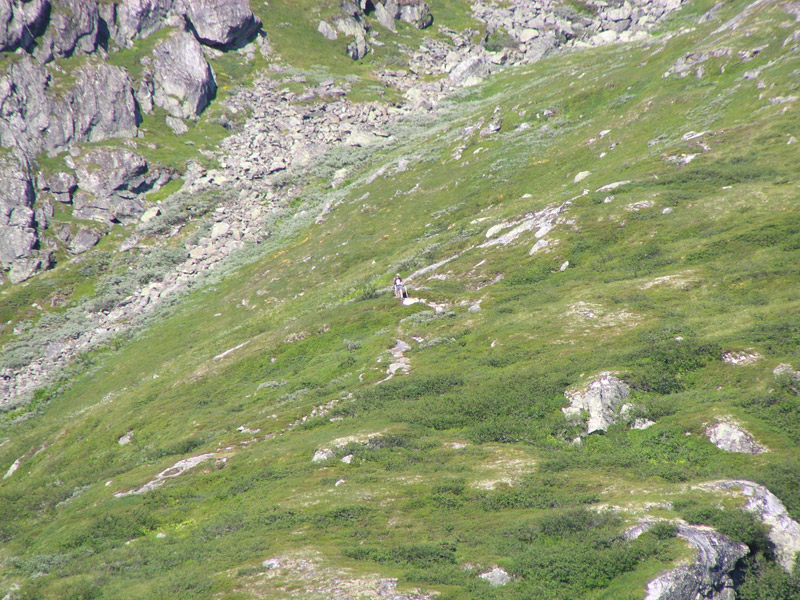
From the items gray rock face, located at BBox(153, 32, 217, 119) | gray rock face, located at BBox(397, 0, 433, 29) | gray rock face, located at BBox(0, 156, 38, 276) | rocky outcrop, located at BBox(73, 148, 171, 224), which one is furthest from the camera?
gray rock face, located at BBox(397, 0, 433, 29)

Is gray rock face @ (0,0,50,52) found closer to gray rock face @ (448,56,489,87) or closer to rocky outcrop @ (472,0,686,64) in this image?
gray rock face @ (448,56,489,87)

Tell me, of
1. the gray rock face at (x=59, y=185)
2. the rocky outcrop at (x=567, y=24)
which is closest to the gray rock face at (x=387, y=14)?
the rocky outcrop at (x=567, y=24)

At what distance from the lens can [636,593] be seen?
498 inches

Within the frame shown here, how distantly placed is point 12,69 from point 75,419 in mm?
117008

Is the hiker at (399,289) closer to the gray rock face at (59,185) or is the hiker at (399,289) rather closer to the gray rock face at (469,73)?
the gray rock face at (59,185)

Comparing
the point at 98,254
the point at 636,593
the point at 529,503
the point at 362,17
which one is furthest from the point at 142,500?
the point at 362,17

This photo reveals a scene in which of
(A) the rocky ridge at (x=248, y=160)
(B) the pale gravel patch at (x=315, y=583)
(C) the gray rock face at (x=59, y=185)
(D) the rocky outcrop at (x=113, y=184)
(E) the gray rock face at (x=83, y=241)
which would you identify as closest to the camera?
(B) the pale gravel patch at (x=315, y=583)

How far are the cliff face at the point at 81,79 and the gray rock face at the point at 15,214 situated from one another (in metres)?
0.18

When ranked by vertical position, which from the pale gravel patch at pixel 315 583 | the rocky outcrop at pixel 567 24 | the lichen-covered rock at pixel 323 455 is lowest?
the lichen-covered rock at pixel 323 455

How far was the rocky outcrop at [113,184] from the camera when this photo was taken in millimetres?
116350

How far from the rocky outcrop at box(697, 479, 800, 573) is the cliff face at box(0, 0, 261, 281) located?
12381 centimetres

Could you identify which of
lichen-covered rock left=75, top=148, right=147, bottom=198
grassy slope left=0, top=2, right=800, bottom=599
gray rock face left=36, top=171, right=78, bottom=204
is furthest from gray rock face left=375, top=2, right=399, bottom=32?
grassy slope left=0, top=2, right=800, bottom=599

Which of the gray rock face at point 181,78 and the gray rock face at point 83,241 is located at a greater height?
the gray rock face at point 181,78

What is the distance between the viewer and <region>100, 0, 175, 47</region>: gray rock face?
146 metres
